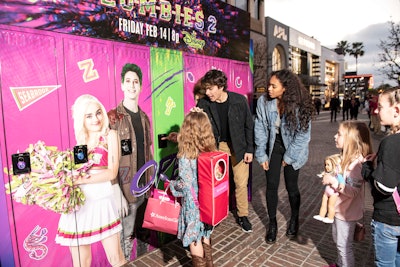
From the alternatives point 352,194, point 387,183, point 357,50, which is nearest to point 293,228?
point 352,194

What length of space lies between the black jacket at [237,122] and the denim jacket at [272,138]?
0.66ft

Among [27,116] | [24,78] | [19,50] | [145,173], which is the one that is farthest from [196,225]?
[19,50]

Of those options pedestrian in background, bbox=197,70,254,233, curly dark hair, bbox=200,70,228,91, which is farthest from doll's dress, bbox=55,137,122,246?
pedestrian in background, bbox=197,70,254,233

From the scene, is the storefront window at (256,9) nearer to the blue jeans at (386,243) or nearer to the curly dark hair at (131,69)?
the curly dark hair at (131,69)

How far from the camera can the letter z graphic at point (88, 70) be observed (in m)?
2.50

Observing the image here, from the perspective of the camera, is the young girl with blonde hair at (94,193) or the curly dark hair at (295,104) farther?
the curly dark hair at (295,104)

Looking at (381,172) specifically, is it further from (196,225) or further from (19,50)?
(19,50)

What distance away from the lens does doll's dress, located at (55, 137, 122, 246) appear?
2507mm

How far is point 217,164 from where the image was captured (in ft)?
7.84

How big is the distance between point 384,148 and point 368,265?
5.95ft

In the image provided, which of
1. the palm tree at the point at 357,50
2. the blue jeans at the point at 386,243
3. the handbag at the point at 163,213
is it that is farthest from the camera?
the palm tree at the point at 357,50

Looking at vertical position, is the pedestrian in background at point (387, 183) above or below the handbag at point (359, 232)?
above

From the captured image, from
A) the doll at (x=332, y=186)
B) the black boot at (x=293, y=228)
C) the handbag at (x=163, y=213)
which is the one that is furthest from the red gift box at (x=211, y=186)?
the black boot at (x=293, y=228)

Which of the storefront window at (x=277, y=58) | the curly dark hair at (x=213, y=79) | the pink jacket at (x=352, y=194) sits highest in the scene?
the storefront window at (x=277, y=58)
